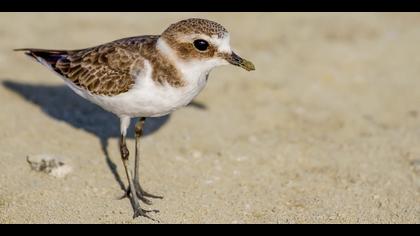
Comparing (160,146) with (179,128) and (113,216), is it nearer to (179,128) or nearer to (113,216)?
(179,128)

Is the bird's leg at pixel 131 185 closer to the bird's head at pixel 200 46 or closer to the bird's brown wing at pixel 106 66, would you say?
the bird's brown wing at pixel 106 66

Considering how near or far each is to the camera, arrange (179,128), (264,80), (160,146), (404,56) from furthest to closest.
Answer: (404,56) < (264,80) < (179,128) < (160,146)

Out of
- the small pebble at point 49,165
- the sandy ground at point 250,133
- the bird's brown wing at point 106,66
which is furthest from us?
the small pebble at point 49,165

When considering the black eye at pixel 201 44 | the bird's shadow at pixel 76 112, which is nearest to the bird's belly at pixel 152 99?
the black eye at pixel 201 44

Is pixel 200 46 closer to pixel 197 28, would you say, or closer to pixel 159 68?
pixel 197 28

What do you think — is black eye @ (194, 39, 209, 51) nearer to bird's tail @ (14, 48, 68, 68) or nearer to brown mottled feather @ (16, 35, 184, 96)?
brown mottled feather @ (16, 35, 184, 96)

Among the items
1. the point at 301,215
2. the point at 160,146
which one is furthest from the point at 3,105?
the point at 301,215

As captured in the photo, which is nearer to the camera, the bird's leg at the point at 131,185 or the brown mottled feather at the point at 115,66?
the brown mottled feather at the point at 115,66
